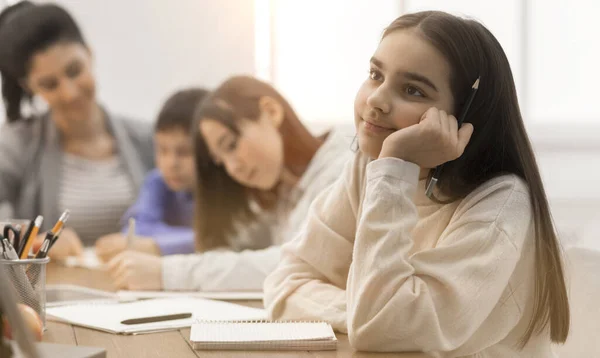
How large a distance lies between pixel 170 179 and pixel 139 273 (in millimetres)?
1117

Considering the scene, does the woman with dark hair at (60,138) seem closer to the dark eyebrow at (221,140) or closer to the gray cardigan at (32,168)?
the gray cardigan at (32,168)

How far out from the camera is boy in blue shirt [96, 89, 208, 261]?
2654 mm

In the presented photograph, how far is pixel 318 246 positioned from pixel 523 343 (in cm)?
31

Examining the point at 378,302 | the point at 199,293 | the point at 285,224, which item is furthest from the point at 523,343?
the point at 285,224

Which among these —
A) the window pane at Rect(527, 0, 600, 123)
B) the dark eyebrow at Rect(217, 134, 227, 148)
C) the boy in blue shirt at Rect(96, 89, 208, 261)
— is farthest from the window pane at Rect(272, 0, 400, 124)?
the dark eyebrow at Rect(217, 134, 227, 148)

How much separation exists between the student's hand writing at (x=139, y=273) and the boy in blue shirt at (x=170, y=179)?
0.99m

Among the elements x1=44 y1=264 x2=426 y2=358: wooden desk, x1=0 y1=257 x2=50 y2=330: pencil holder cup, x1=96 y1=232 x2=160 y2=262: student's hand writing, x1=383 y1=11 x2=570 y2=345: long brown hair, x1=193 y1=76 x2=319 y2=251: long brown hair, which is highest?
x1=383 y1=11 x2=570 y2=345: long brown hair

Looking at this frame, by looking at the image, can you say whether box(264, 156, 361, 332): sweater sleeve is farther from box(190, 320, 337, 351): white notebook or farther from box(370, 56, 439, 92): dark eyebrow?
box(370, 56, 439, 92): dark eyebrow

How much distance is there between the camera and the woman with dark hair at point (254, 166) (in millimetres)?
2061

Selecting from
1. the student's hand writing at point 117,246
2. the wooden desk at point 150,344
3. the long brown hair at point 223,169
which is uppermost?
the wooden desk at point 150,344

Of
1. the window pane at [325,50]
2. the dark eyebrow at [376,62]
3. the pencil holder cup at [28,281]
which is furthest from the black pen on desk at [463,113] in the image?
the window pane at [325,50]

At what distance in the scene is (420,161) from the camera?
3.32 ft

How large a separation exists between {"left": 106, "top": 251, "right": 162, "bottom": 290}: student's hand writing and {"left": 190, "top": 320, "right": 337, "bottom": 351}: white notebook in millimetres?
586

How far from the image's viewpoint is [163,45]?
2760 mm
